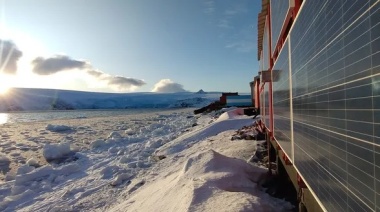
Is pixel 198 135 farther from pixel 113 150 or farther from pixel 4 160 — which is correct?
pixel 4 160

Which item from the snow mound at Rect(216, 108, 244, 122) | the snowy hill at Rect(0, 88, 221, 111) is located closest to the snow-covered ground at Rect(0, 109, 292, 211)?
the snow mound at Rect(216, 108, 244, 122)

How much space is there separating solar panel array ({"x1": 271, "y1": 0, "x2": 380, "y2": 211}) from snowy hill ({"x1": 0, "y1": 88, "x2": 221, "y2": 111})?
15085 centimetres

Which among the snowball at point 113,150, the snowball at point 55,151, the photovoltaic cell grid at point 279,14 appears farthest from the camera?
the snowball at point 113,150

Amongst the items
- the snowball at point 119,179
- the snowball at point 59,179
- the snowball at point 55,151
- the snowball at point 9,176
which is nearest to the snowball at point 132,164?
the snowball at point 119,179

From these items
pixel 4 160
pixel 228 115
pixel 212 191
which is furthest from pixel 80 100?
pixel 212 191

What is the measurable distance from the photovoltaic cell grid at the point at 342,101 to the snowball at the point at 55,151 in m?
12.7

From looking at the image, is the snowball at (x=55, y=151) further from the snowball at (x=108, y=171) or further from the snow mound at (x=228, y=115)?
the snow mound at (x=228, y=115)

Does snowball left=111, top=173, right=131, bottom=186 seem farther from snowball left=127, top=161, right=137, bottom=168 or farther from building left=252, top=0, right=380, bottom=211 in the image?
building left=252, top=0, right=380, bottom=211

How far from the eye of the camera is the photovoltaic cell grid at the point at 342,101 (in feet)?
3.96

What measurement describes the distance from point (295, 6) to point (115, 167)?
26.4 ft

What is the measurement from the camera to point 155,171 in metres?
8.62

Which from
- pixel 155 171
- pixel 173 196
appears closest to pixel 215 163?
pixel 173 196

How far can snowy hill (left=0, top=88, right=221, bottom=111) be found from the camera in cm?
15675

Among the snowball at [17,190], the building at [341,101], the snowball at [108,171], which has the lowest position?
the snowball at [17,190]
